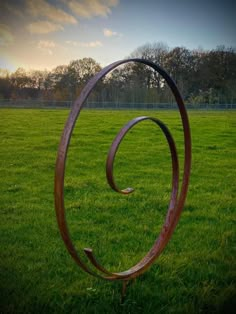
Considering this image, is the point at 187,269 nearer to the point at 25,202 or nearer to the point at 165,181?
the point at 25,202

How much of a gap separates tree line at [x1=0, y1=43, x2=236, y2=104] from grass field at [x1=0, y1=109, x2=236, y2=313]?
32881 mm

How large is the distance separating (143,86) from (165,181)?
3575cm

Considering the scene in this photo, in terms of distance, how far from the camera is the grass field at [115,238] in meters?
2.90

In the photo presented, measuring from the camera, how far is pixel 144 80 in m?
41.5

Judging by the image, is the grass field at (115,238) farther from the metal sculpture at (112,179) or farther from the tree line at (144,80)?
the tree line at (144,80)

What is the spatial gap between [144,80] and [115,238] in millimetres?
39000

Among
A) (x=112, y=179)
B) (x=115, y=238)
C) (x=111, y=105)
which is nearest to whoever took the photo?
(x=112, y=179)

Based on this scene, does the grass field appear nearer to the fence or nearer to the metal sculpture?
the metal sculpture

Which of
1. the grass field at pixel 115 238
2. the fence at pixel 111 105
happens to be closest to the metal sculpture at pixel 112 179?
the grass field at pixel 115 238

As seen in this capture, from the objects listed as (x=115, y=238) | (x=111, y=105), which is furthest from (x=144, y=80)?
(x=115, y=238)

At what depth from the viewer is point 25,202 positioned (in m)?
5.64

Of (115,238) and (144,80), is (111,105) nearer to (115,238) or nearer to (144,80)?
(144,80)

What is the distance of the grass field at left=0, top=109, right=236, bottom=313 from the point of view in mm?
2898

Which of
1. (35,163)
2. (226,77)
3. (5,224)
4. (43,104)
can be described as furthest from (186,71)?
(5,224)
